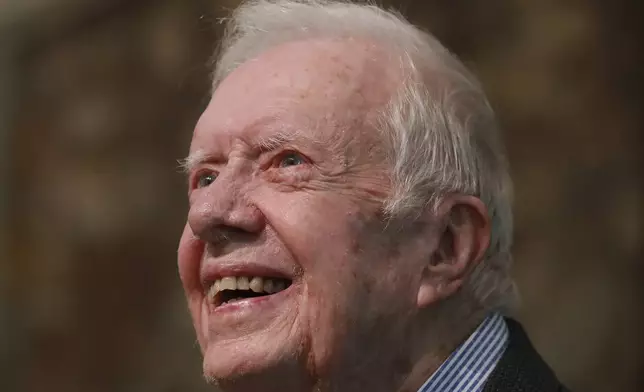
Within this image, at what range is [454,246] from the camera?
68.8 inches

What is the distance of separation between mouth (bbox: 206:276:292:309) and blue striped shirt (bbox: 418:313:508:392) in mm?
349

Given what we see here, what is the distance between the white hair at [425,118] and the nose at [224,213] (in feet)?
0.86

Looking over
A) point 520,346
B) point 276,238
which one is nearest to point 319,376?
point 276,238

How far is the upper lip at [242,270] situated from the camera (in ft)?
5.23

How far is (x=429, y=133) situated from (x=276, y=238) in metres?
0.38


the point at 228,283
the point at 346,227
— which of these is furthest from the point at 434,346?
the point at 228,283

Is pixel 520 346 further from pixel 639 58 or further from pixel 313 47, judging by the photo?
pixel 639 58

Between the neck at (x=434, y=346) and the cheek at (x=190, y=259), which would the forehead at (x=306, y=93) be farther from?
the neck at (x=434, y=346)

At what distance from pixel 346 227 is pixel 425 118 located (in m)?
0.29

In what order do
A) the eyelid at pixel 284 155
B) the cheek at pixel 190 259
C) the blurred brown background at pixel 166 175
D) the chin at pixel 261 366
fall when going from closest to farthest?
1. the chin at pixel 261 366
2. the eyelid at pixel 284 155
3. the cheek at pixel 190 259
4. the blurred brown background at pixel 166 175

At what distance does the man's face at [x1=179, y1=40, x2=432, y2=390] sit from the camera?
5.18 ft

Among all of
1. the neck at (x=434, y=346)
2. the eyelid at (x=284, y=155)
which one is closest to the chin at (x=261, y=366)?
the neck at (x=434, y=346)

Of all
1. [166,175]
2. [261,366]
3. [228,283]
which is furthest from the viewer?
[166,175]

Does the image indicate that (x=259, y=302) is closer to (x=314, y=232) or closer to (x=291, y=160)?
(x=314, y=232)
